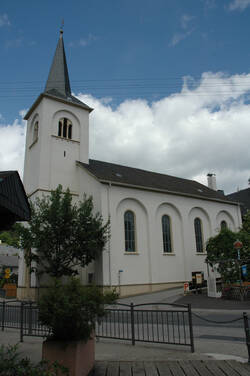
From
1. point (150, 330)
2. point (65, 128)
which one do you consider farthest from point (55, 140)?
point (150, 330)

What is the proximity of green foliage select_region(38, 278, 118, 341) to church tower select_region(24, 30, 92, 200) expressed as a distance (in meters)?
20.0

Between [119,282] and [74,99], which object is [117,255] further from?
[74,99]

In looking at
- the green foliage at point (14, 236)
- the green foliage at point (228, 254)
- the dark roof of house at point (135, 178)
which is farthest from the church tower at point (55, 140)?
the green foliage at point (228, 254)

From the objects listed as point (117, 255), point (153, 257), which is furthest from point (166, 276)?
point (117, 255)

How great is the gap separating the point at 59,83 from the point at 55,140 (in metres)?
8.05

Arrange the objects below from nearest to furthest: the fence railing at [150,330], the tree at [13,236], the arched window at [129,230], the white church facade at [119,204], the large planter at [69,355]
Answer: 1. the large planter at [69,355]
2. the fence railing at [150,330]
3. the tree at [13,236]
4. the white church facade at [119,204]
5. the arched window at [129,230]

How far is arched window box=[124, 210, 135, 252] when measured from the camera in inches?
957

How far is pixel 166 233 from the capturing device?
27141 mm

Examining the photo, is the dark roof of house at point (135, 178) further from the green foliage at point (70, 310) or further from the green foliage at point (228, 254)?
the green foliage at point (70, 310)

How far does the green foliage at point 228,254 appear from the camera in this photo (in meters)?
19.2

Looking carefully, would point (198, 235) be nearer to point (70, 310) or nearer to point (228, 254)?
point (228, 254)

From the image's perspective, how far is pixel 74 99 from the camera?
30625 mm

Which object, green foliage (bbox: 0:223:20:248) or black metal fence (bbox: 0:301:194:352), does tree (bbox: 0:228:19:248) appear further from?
black metal fence (bbox: 0:301:194:352)

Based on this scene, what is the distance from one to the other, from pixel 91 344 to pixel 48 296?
56.4 inches
